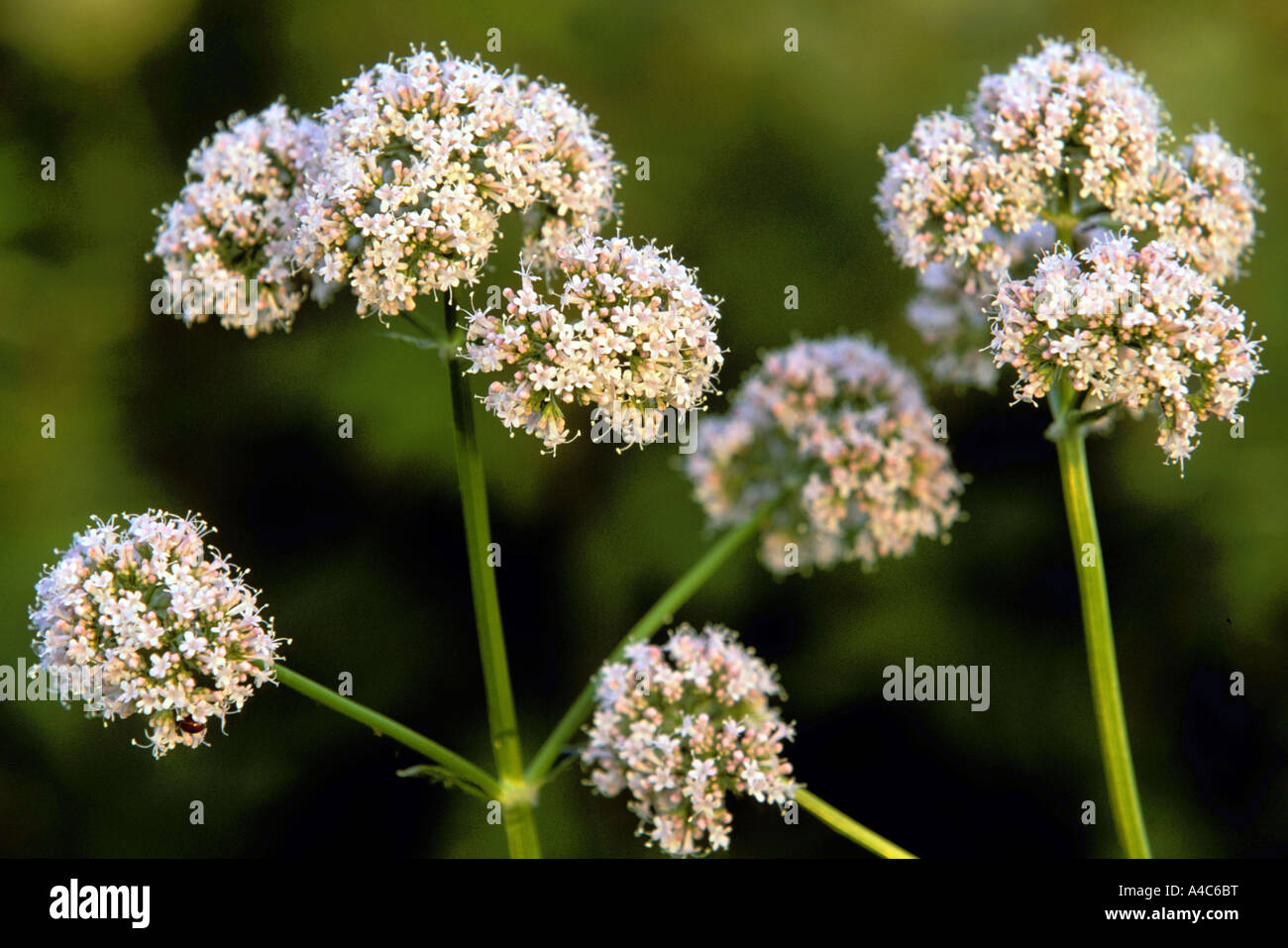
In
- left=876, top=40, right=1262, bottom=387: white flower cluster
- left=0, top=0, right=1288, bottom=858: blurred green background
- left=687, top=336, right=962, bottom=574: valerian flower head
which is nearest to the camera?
left=876, top=40, right=1262, bottom=387: white flower cluster

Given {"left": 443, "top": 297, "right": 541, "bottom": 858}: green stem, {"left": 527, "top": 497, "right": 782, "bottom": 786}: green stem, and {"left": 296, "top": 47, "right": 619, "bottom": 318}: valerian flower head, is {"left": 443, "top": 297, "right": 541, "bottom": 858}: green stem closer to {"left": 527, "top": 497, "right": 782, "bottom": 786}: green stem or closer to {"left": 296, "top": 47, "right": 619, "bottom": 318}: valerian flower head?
{"left": 527, "top": 497, "right": 782, "bottom": 786}: green stem

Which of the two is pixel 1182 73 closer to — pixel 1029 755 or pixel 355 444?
pixel 1029 755

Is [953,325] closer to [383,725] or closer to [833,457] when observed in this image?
[833,457]

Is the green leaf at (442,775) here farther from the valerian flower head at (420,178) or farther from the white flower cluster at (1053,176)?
the white flower cluster at (1053,176)

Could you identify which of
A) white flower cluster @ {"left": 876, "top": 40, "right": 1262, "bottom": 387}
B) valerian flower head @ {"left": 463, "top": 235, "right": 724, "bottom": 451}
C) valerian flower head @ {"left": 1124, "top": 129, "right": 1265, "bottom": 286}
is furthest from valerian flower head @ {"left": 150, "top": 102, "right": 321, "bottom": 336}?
valerian flower head @ {"left": 1124, "top": 129, "right": 1265, "bottom": 286}

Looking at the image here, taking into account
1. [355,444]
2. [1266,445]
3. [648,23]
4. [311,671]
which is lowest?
[311,671]

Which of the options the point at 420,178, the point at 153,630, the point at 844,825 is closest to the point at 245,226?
the point at 420,178
